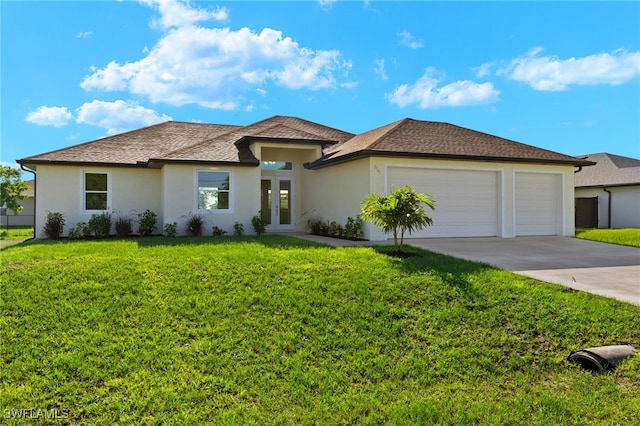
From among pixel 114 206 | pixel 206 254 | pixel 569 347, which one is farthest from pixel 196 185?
pixel 569 347

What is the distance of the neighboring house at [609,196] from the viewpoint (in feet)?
Result: 75.8

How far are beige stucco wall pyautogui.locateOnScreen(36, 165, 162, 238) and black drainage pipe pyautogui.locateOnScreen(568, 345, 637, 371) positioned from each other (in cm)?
1535

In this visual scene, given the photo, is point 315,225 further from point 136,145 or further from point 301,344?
point 301,344

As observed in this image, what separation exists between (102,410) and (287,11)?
11139 mm

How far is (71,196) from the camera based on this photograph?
1598 centimetres

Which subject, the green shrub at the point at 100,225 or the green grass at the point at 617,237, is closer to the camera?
the green grass at the point at 617,237

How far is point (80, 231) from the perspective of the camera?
15.8m

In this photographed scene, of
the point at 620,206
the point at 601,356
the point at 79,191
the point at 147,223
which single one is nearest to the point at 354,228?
the point at 147,223

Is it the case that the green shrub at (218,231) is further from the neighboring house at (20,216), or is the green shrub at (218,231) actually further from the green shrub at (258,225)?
the neighboring house at (20,216)

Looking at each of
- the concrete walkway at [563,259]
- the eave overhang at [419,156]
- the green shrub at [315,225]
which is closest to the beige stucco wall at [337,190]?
the green shrub at [315,225]

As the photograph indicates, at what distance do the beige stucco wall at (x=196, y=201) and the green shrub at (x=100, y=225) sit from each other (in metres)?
2.28

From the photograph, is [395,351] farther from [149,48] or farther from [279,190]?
[279,190]

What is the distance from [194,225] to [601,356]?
42.6ft

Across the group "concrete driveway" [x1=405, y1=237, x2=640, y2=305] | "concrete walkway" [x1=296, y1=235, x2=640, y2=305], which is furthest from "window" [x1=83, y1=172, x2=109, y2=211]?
"concrete driveway" [x1=405, y1=237, x2=640, y2=305]
